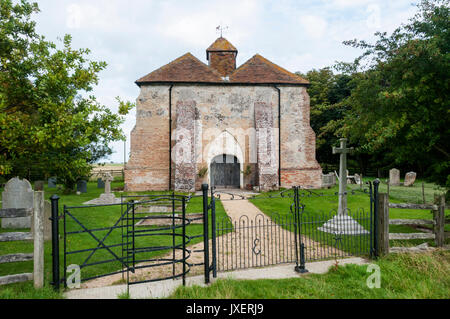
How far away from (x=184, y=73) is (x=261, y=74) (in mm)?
5712

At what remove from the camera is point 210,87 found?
20.4m

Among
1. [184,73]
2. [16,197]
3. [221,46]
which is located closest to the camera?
[16,197]

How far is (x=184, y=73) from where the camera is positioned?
68.1ft

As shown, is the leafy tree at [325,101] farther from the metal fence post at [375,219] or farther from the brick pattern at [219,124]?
the metal fence post at [375,219]

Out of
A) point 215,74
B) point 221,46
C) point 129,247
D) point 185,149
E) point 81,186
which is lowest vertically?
point 129,247

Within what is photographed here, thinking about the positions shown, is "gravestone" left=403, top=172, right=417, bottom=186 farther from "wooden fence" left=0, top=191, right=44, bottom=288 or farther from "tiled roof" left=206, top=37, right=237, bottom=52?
"wooden fence" left=0, top=191, right=44, bottom=288

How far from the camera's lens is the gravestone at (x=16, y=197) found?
9.62m

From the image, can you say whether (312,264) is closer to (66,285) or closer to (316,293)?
(316,293)

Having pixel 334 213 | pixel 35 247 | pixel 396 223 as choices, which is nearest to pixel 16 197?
pixel 35 247

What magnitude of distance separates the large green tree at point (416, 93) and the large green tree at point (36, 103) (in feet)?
25.4

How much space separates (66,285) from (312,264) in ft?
15.8

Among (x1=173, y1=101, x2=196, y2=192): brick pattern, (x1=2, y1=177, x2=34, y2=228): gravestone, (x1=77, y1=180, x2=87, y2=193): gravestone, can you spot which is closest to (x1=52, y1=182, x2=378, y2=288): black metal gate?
(x1=2, y1=177, x2=34, y2=228): gravestone

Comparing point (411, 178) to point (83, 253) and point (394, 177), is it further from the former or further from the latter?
point (83, 253)
